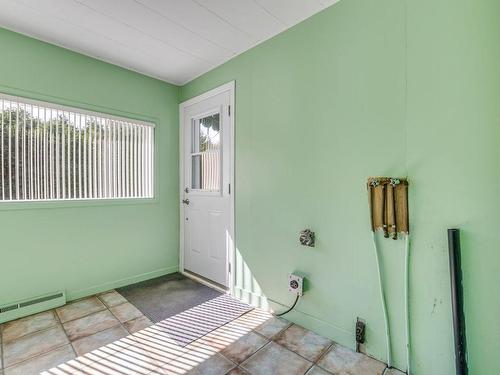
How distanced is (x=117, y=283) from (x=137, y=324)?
0.91 m

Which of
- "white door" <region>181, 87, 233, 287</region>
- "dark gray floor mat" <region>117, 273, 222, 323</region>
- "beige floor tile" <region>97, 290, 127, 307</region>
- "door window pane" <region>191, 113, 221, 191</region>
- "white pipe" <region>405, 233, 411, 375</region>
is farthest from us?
"door window pane" <region>191, 113, 221, 191</region>

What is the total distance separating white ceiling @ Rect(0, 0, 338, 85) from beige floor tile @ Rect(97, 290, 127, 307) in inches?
97.9

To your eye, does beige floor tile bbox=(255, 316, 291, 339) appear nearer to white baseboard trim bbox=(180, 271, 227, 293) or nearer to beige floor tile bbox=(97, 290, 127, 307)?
white baseboard trim bbox=(180, 271, 227, 293)

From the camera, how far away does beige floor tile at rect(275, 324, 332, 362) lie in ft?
5.66

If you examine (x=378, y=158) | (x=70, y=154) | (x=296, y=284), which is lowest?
(x=296, y=284)

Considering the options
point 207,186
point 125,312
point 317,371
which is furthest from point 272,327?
point 207,186

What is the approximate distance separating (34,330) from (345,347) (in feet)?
7.87

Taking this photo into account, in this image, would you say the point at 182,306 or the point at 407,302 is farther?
the point at 182,306

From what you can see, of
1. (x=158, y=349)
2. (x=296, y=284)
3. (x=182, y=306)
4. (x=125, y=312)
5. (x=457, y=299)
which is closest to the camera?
(x=457, y=299)

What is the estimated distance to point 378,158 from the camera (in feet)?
5.39

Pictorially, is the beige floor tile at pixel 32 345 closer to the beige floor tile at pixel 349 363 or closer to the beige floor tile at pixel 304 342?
the beige floor tile at pixel 304 342

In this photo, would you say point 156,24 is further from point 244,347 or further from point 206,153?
point 244,347

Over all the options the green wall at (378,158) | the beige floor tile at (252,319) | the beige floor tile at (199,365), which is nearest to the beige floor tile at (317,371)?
the green wall at (378,158)

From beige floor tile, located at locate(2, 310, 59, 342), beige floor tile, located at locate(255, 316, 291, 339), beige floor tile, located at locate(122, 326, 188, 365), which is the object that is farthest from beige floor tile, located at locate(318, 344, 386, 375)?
beige floor tile, located at locate(2, 310, 59, 342)
